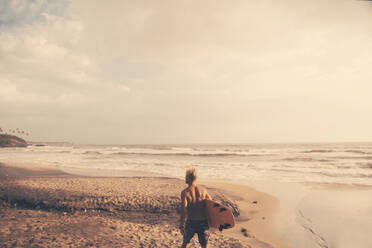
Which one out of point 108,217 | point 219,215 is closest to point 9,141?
point 108,217

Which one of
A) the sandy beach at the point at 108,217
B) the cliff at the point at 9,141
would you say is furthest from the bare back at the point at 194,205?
the cliff at the point at 9,141

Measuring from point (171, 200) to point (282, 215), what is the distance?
140 inches

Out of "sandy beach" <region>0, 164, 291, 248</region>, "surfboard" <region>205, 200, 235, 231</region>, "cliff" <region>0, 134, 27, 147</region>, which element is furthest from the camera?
"cliff" <region>0, 134, 27, 147</region>

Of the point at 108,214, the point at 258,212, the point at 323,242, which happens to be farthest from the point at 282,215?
the point at 108,214

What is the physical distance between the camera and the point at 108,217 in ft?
19.5

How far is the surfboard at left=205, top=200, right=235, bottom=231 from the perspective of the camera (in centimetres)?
359

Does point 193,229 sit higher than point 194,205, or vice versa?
point 194,205

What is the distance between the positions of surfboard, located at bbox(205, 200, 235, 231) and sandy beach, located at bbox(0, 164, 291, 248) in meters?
0.56

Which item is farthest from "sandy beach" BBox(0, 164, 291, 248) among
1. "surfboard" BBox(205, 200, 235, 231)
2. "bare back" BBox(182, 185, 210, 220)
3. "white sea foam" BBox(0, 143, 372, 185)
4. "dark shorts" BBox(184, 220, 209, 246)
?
"white sea foam" BBox(0, 143, 372, 185)

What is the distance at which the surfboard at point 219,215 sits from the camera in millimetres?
3586

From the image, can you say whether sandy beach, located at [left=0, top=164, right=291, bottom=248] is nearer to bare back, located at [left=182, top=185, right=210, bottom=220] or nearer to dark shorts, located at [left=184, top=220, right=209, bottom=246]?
bare back, located at [left=182, top=185, right=210, bottom=220]

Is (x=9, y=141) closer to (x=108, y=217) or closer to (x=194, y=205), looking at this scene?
(x=108, y=217)

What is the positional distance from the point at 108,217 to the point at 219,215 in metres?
3.71

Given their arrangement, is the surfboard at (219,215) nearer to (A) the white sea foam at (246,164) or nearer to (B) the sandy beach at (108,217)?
(B) the sandy beach at (108,217)
